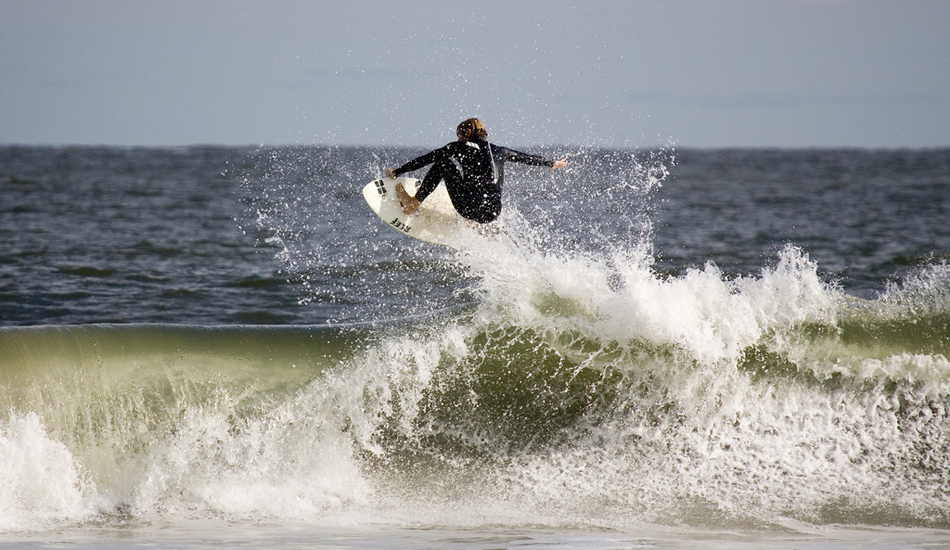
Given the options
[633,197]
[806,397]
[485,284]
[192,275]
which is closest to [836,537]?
[806,397]

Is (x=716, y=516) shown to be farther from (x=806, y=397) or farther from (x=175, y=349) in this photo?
(x=175, y=349)

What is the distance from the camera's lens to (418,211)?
906 centimetres

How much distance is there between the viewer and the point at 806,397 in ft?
21.9

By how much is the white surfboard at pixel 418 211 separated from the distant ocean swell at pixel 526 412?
5.51ft

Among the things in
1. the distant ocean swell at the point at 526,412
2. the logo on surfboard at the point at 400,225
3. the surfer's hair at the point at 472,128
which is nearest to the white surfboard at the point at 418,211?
the logo on surfboard at the point at 400,225

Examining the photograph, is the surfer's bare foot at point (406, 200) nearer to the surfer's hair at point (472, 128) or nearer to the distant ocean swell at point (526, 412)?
the surfer's hair at point (472, 128)

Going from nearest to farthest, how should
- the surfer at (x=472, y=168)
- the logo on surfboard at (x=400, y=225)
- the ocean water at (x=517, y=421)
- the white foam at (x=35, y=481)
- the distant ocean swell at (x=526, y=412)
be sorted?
the white foam at (x=35, y=481), the ocean water at (x=517, y=421), the distant ocean swell at (x=526, y=412), the surfer at (x=472, y=168), the logo on surfboard at (x=400, y=225)

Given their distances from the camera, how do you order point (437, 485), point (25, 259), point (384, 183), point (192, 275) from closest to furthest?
point (437, 485), point (384, 183), point (192, 275), point (25, 259)

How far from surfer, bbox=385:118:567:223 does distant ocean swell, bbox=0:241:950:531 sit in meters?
1.23

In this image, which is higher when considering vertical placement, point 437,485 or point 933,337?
point 933,337

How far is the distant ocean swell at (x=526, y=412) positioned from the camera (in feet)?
19.7

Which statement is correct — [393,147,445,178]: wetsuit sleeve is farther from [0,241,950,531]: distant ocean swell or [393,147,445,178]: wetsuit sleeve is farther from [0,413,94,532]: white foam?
[0,413,94,532]: white foam

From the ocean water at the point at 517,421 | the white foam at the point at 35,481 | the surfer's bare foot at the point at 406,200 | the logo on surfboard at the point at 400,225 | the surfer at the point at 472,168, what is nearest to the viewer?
the white foam at the point at 35,481

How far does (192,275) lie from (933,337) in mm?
11199
